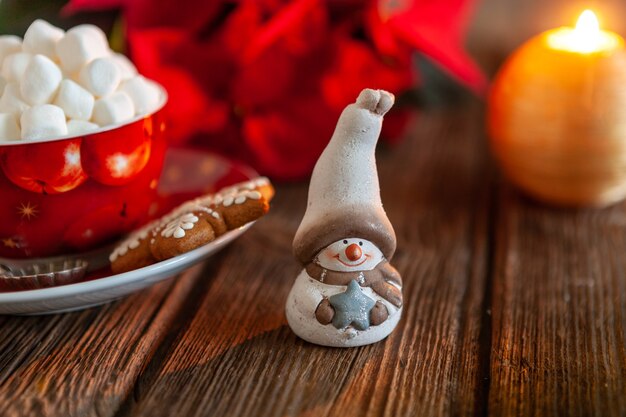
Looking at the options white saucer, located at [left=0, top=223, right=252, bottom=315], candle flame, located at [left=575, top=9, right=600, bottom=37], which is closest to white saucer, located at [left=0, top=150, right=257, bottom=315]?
white saucer, located at [left=0, top=223, right=252, bottom=315]

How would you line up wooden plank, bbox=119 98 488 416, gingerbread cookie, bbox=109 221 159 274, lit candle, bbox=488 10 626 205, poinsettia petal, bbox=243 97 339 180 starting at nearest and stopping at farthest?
wooden plank, bbox=119 98 488 416 < gingerbread cookie, bbox=109 221 159 274 < lit candle, bbox=488 10 626 205 < poinsettia petal, bbox=243 97 339 180

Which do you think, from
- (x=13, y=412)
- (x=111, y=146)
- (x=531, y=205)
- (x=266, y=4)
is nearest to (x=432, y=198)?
(x=531, y=205)

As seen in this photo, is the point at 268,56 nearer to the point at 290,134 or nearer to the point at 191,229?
the point at 290,134

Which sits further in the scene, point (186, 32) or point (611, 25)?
point (611, 25)

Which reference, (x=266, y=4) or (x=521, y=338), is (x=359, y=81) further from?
(x=521, y=338)

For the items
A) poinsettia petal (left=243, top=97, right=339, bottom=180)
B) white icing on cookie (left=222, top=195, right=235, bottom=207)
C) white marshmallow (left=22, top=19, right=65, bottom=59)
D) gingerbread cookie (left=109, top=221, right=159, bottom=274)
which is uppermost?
white marshmallow (left=22, top=19, right=65, bottom=59)

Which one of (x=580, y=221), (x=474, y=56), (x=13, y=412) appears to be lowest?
(x=474, y=56)

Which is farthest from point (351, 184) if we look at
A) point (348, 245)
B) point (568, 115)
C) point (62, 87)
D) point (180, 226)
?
point (568, 115)

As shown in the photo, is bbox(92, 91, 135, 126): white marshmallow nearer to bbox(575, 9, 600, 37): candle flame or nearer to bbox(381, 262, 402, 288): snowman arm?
bbox(381, 262, 402, 288): snowman arm
